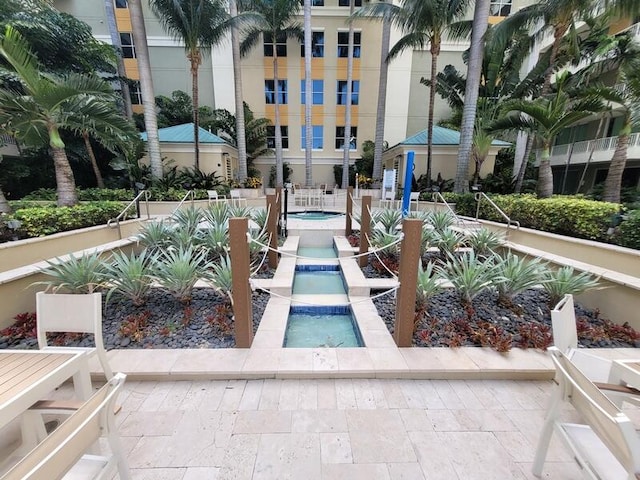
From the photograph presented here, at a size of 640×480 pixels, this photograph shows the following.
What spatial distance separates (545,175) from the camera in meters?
7.40

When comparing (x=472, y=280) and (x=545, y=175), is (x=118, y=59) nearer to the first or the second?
(x=472, y=280)

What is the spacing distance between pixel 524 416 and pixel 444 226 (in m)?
4.12

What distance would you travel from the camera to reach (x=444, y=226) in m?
5.72

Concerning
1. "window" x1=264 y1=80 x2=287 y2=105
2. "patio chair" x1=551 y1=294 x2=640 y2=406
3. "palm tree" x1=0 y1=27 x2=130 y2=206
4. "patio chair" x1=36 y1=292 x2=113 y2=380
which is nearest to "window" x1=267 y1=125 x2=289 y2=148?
"window" x1=264 y1=80 x2=287 y2=105

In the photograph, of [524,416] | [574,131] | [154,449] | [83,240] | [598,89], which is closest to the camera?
[154,449]

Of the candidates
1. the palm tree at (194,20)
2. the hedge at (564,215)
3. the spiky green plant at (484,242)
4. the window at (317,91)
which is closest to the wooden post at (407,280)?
the spiky green plant at (484,242)

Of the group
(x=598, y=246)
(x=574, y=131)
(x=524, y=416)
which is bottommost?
(x=524, y=416)

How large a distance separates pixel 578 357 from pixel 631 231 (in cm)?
369

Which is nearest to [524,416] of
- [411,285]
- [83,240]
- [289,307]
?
[411,285]

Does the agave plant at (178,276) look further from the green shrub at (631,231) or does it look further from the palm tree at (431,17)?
the palm tree at (431,17)

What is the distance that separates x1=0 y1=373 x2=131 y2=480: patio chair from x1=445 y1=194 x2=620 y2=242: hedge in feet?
22.0

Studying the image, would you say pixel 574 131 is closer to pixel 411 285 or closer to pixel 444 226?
pixel 444 226

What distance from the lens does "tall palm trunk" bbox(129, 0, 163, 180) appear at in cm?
858

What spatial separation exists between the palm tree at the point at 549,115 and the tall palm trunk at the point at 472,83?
1789 millimetres
